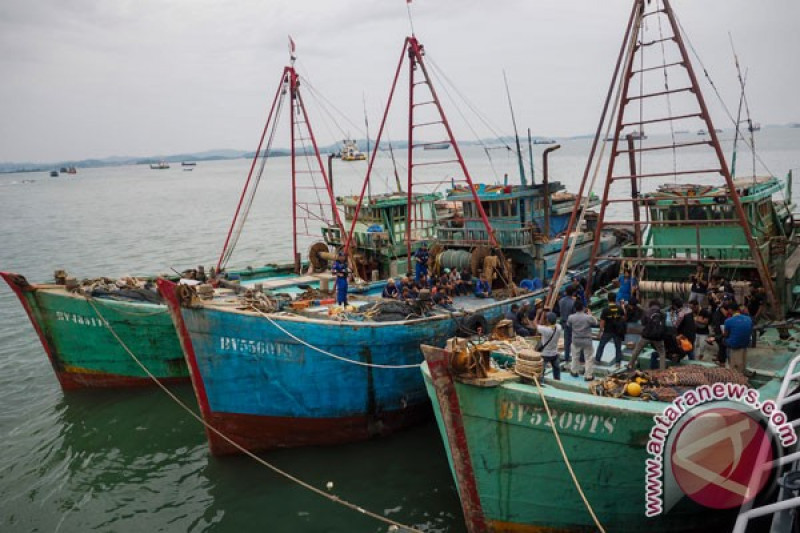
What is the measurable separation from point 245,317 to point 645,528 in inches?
319

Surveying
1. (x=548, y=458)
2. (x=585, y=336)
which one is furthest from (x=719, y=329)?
(x=548, y=458)

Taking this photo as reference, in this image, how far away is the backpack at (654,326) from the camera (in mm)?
9438

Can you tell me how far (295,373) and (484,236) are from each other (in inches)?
316

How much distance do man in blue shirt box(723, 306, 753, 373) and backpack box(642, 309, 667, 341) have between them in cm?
95

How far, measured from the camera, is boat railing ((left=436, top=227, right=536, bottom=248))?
17422 millimetres

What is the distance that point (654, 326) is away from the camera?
9.44 meters

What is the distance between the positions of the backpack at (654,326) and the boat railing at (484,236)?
7.71 meters

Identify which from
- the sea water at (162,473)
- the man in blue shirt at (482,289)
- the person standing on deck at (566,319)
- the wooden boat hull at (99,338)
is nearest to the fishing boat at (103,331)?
the wooden boat hull at (99,338)

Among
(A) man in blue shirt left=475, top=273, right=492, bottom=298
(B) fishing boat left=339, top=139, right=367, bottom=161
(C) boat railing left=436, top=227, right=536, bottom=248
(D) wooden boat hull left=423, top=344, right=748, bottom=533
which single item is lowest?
(D) wooden boat hull left=423, top=344, right=748, bottom=533

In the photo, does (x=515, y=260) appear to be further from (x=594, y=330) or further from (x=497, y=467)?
(x=497, y=467)

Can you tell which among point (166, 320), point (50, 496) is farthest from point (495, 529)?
point (166, 320)

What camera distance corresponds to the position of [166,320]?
16.1 meters

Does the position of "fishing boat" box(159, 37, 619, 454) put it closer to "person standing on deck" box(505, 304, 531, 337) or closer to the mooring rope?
the mooring rope

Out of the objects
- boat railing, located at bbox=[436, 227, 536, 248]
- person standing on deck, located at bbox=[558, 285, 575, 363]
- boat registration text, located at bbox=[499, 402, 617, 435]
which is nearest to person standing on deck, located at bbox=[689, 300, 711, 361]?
person standing on deck, located at bbox=[558, 285, 575, 363]
